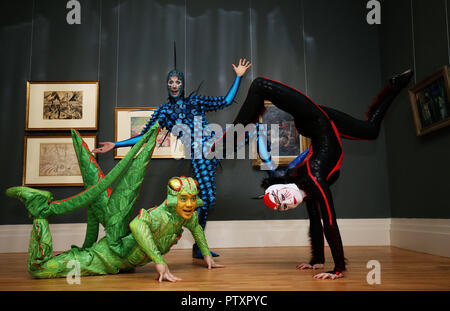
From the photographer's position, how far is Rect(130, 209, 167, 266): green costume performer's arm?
205 centimetres

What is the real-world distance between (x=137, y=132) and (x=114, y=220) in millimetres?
1969

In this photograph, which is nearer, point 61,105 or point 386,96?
point 386,96

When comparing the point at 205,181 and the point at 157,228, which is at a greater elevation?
the point at 205,181

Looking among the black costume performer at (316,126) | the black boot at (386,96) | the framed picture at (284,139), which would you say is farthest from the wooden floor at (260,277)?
the framed picture at (284,139)

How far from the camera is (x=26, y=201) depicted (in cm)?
217

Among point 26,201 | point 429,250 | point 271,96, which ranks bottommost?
point 429,250

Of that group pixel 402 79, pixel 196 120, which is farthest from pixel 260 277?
pixel 196 120

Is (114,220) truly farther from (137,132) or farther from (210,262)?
(137,132)

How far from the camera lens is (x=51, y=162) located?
4059mm

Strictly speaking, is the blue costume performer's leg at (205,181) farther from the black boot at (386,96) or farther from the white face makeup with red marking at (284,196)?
the black boot at (386,96)

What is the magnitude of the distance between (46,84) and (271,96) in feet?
9.93

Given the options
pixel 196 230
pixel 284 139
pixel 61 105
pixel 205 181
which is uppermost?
pixel 61 105

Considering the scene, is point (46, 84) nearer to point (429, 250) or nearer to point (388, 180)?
point (388, 180)

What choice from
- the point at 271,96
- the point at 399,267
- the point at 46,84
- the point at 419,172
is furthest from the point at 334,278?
the point at 46,84
